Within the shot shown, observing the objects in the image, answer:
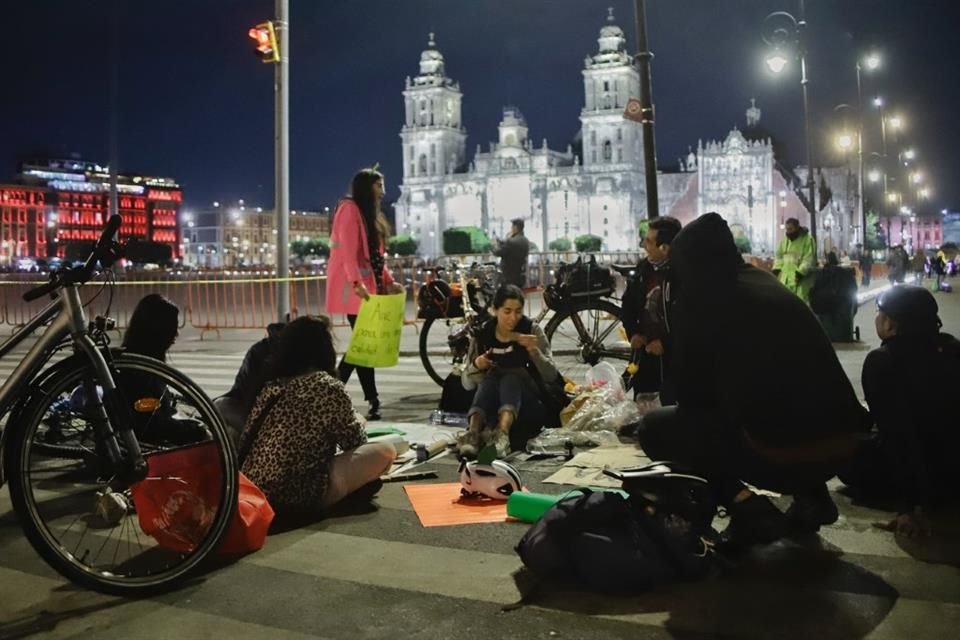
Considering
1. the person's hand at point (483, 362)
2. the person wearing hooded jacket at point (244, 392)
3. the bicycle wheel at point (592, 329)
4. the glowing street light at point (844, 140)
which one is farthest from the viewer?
the glowing street light at point (844, 140)

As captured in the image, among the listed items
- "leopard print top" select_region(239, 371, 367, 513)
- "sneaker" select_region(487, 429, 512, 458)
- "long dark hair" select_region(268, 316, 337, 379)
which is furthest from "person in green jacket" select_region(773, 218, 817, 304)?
"leopard print top" select_region(239, 371, 367, 513)

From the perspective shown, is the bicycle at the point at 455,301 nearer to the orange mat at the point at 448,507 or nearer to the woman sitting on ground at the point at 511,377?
the woman sitting on ground at the point at 511,377

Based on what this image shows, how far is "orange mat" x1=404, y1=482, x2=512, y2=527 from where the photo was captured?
4766 mm

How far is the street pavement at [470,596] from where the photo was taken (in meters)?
3.31

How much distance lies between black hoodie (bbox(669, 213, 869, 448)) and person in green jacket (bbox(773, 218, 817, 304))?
9.25 metres

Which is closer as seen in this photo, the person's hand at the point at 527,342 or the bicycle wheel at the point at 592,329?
the person's hand at the point at 527,342

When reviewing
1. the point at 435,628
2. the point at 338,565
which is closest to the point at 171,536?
the point at 338,565

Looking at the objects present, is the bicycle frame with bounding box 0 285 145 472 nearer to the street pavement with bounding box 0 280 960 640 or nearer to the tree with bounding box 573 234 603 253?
the street pavement with bounding box 0 280 960 640

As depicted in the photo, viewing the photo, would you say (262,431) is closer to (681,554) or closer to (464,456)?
(464,456)

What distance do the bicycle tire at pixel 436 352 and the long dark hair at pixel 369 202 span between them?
138 centimetres

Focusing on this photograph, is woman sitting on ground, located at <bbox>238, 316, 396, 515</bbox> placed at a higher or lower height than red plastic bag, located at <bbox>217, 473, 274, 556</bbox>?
higher

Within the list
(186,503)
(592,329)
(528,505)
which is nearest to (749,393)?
(528,505)

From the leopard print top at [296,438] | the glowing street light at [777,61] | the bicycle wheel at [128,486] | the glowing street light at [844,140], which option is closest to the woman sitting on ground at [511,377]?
the leopard print top at [296,438]

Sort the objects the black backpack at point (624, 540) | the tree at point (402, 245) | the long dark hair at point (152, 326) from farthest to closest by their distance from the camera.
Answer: the tree at point (402, 245) → the long dark hair at point (152, 326) → the black backpack at point (624, 540)
